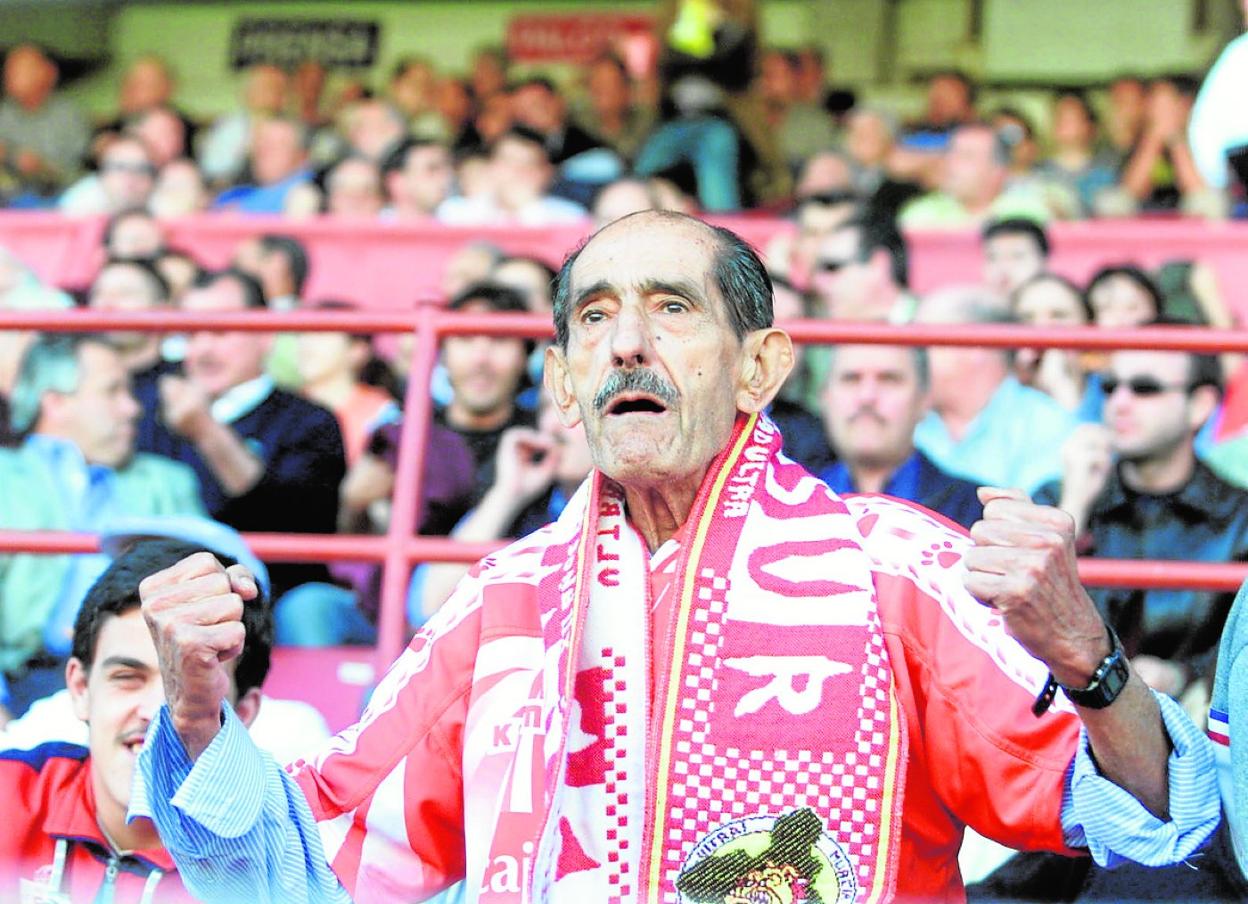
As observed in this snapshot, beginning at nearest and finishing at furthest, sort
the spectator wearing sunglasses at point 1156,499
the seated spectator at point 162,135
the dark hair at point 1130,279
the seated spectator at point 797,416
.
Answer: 1. the spectator wearing sunglasses at point 1156,499
2. the seated spectator at point 797,416
3. the dark hair at point 1130,279
4. the seated spectator at point 162,135

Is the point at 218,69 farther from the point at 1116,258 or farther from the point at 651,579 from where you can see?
the point at 651,579

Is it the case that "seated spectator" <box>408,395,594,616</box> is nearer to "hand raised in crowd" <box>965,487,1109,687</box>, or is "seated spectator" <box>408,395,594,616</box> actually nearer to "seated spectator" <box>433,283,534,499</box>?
"seated spectator" <box>433,283,534,499</box>

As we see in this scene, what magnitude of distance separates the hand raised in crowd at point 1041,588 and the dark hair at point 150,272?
172 inches

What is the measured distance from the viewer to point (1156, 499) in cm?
450

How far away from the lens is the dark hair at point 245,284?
233 inches

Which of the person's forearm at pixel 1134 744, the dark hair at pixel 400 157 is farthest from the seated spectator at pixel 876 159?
the person's forearm at pixel 1134 744

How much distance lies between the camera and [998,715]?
8.02 ft

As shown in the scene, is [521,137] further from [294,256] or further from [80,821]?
[80,821]

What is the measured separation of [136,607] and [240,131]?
6571 millimetres

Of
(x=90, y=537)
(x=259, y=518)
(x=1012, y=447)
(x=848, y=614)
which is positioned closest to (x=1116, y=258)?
(x=1012, y=447)

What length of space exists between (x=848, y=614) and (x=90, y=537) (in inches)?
71.3

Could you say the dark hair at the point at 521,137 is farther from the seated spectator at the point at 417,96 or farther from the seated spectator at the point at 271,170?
the seated spectator at the point at 417,96

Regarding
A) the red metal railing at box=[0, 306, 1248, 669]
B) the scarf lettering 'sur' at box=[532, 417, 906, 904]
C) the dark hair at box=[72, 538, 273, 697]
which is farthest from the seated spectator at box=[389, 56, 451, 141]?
the scarf lettering 'sur' at box=[532, 417, 906, 904]

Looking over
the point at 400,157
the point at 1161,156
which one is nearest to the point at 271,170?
the point at 400,157
